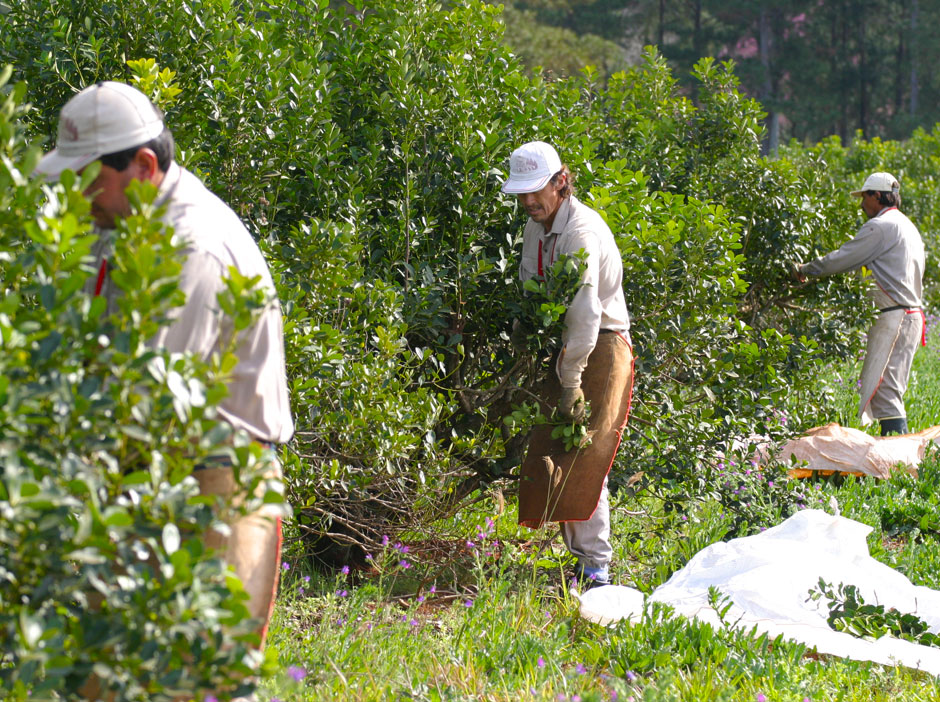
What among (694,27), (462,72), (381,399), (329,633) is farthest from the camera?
(694,27)

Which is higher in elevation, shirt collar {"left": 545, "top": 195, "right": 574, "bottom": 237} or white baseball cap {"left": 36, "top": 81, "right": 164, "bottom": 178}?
white baseball cap {"left": 36, "top": 81, "right": 164, "bottom": 178}

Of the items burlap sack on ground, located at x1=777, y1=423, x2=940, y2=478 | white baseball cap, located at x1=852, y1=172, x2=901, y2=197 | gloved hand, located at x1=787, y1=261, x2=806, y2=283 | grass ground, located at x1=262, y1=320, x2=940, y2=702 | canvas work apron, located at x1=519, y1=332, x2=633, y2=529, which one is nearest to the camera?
grass ground, located at x1=262, y1=320, x2=940, y2=702

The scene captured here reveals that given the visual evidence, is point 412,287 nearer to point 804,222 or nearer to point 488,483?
point 488,483

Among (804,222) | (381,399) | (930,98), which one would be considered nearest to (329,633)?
(381,399)

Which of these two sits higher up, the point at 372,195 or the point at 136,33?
the point at 136,33

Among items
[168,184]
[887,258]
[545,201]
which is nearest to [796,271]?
[887,258]

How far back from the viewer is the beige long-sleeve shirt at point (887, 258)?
696cm

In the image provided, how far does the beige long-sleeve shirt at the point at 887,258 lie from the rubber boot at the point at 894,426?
0.85m

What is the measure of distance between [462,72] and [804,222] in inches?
126

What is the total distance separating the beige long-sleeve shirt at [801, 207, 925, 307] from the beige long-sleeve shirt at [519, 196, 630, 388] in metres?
2.84

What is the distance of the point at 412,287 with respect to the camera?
14.7 ft

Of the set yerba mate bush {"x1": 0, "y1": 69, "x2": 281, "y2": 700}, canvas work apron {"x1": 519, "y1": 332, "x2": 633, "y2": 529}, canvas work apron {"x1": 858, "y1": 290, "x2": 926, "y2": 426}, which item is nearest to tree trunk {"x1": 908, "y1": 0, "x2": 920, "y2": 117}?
canvas work apron {"x1": 858, "y1": 290, "x2": 926, "y2": 426}

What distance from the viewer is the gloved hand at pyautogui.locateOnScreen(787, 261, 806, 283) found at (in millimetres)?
6906

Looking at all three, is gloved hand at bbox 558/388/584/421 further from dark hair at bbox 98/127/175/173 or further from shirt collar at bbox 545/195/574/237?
dark hair at bbox 98/127/175/173
